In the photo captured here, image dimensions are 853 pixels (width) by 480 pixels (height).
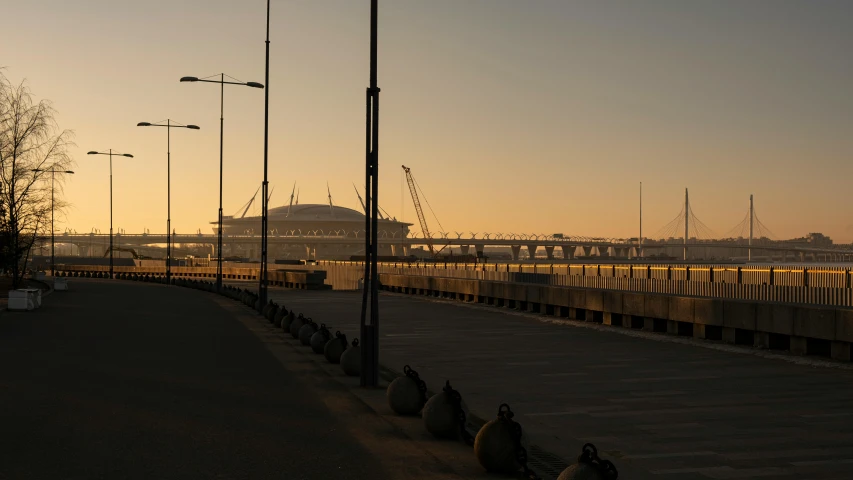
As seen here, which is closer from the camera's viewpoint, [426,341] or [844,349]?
[844,349]

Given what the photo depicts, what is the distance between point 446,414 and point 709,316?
15790 mm

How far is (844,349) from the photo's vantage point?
20.6 metres

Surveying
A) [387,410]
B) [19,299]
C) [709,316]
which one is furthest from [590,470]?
[19,299]

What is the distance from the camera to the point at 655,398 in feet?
51.0

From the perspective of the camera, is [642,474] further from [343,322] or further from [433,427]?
[343,322]

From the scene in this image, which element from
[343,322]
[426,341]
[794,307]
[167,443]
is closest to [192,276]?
[343,322]

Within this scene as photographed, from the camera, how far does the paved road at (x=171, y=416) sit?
33.5ft

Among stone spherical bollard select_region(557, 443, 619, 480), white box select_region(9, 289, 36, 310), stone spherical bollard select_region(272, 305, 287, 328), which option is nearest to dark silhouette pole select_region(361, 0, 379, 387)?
stone spherical bollard select_region(557, 443, 619, 480)

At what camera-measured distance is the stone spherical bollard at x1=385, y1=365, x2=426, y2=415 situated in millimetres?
13578

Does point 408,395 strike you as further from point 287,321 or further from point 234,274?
point 234,274

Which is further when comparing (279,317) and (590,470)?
(279,317)

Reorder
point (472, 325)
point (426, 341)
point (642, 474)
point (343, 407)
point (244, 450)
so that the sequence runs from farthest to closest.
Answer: point (472, 325) → point (426, 341) → point (343, 407) → point (244, 450) → point (642, 474)

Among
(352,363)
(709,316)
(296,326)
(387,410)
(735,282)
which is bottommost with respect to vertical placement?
(387,410)

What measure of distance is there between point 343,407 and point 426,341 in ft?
42.0
